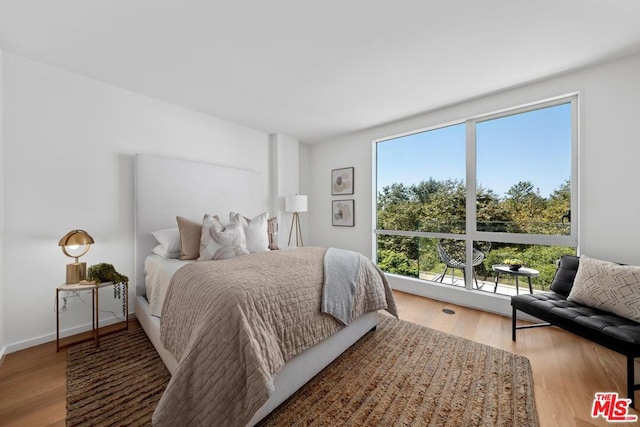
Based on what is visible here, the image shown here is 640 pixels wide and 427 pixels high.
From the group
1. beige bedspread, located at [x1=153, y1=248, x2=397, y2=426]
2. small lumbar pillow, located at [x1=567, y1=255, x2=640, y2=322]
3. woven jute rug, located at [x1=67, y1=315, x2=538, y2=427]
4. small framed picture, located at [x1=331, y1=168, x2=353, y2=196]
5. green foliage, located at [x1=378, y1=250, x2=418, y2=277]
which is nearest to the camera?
beige bedspread, located at [x1=153, y1=248, x2=397, y2=426]

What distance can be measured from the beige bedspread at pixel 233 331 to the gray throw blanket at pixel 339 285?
0.19 feet

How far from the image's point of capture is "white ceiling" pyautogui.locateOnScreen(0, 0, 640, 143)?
1.65 meters

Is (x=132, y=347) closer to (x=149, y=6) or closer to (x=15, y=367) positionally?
(x=15, y=367)

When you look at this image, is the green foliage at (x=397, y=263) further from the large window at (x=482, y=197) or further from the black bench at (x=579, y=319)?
the black bench at (x=579, y=319)

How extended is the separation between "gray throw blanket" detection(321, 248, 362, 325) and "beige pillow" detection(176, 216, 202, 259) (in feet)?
4.43

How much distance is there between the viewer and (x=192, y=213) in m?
3.15

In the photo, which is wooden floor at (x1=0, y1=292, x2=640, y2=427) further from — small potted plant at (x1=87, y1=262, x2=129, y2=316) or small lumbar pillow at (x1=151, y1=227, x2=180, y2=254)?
small lumbar pillow at (x1=151, y1=227, x2=180, y2=254)

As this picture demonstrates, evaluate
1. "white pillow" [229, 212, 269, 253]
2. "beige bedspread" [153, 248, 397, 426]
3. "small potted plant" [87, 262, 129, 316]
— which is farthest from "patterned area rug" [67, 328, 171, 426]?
"white pillow" [229, 212, 269, 253]

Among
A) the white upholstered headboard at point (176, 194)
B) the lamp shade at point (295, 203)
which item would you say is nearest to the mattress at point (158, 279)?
the white upholstered headboard at point (176, 194)

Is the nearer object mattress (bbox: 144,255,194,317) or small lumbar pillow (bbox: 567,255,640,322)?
small lumbar pillow (bbox: 567,255,640,322)

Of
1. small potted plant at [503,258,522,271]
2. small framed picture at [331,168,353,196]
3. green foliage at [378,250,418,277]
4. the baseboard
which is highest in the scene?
small framed picture at [331,168,353,196]

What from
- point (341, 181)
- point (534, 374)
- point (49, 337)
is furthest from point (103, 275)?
point (534, 374)

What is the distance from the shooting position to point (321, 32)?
6.14 feet

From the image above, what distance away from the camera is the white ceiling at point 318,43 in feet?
5.43
